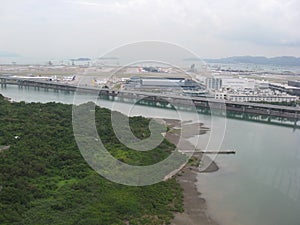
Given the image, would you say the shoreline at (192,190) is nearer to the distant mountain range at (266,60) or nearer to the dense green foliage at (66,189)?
the dense green foliage at (66,189)

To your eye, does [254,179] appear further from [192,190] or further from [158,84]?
[158,84]

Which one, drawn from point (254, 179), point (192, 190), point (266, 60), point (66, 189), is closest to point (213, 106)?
point (254, 179)

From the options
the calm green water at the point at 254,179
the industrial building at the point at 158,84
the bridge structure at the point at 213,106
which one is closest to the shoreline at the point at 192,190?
the calm green water at the point at 254,179

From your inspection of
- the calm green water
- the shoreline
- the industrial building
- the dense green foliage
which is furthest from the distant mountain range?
the dense green foliage

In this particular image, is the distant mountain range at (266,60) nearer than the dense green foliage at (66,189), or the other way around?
the dense green foliage at (66,189)

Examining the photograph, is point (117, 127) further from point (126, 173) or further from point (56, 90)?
point (56, 90)

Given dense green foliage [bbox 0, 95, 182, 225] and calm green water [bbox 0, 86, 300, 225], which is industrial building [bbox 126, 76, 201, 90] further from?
dense green foliage [bbox 0, 95, 182, 225]

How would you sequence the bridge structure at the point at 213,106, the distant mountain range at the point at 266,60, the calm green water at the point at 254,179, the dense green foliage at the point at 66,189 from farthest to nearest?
the distant mountain range at the point at 266,60, the bridge structure at the point at 213,106, the calm green water at the point at 254,179, the dense green foliage at the point at 66,189
